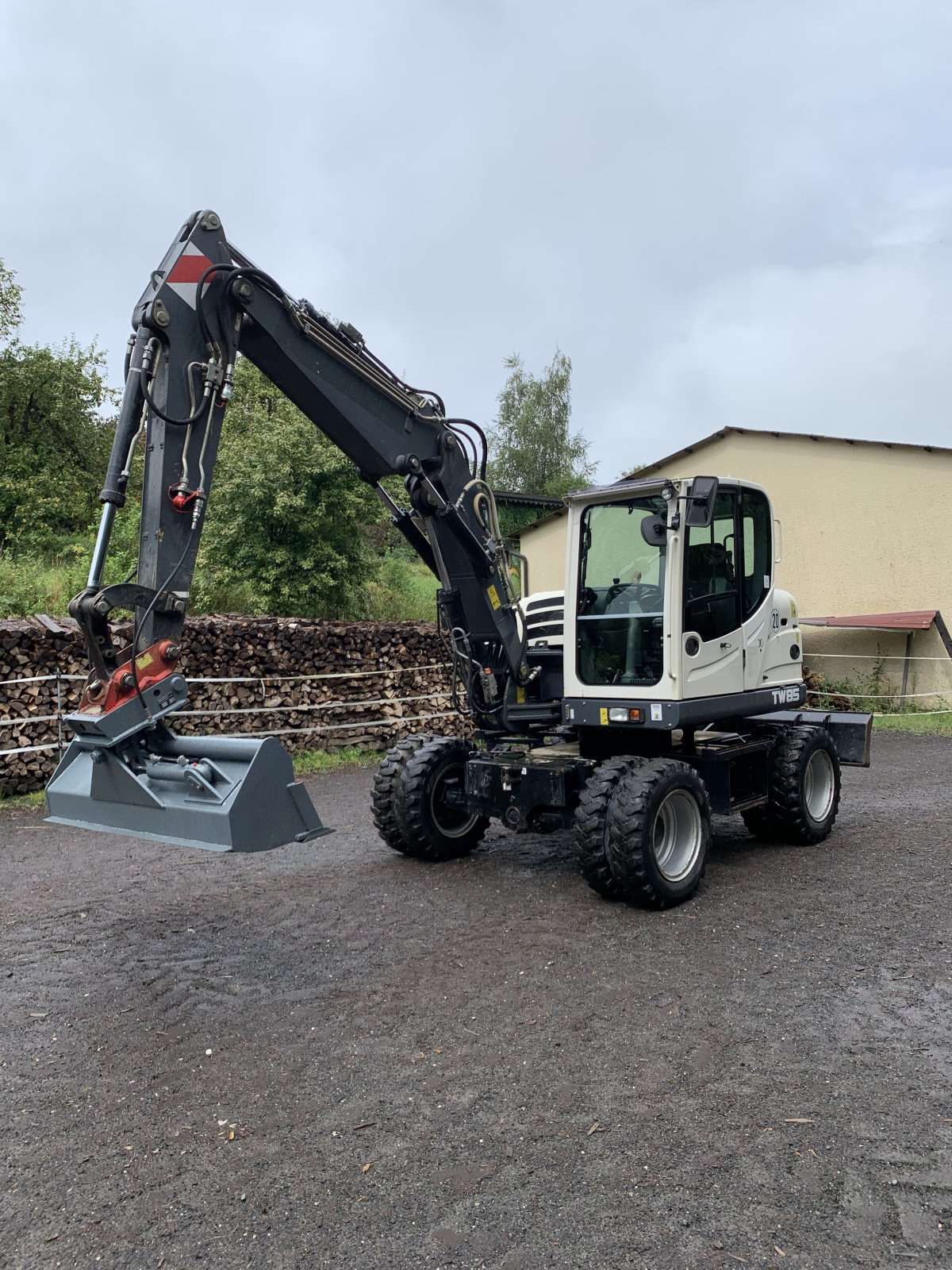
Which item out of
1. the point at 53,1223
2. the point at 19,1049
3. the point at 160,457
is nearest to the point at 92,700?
the point at 160,457

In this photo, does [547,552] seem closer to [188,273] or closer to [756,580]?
[756,580]

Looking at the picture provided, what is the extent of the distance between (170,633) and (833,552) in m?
14.6

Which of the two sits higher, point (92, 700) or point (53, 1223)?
point (92, 700)

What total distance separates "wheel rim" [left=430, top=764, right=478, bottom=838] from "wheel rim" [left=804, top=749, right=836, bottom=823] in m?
2.73

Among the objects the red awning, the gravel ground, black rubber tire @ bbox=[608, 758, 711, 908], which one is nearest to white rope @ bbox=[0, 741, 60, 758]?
the gravel ground

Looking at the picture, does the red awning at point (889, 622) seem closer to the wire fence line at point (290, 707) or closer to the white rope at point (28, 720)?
the wire fence line at point (290, 707)

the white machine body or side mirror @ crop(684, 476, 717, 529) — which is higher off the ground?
side mirror @ crop(684, 476, 717, 529)

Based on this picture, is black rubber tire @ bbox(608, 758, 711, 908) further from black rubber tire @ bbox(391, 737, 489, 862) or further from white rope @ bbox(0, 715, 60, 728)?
white rope @ bbox(0, 715, 60, 728)

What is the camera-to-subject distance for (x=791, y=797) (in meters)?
7.19

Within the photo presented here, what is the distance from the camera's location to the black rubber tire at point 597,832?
558 centimetres

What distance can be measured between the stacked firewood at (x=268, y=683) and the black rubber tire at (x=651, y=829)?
5.65 metres

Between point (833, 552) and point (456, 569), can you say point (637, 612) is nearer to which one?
point (456, 569)

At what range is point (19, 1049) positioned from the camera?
4000 millimetres

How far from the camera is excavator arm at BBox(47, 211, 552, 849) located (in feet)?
14.5
